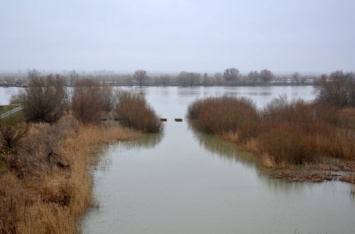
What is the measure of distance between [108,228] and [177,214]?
1571 millimetres

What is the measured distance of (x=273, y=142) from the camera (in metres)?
13.4

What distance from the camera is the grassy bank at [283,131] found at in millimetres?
12930

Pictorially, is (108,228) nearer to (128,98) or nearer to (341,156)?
(341,156)

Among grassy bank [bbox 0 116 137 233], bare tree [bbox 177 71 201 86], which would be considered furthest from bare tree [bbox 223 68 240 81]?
grassy bank [bbox 0 116 137 233]

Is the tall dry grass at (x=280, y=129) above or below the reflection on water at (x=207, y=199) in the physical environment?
above

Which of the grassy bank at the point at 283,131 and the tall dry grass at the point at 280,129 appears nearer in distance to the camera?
the grassy bank at the point at 283,131

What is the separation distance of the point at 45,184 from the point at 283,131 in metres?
8.80

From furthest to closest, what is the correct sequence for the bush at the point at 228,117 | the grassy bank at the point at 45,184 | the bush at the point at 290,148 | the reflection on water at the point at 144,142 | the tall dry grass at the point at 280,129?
1. the bush at the point at 228,117
2. the reflection on water at the point at 144,142
3. the tall dry grass at the point at 280,129
4. the bush at the point at 290,148
5. the grassy bank at the point at 45,184

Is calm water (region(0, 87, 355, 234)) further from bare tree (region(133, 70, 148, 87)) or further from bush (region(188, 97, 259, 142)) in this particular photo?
bare tree (region(133, 70, 148, 87))

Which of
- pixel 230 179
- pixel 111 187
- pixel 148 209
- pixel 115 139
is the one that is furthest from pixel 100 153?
pixel 148 209

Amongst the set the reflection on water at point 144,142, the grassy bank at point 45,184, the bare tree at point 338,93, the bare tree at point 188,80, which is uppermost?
the bare tree at point 188,80

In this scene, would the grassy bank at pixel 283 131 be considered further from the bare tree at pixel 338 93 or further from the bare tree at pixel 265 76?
the bare tree at pixel 265 76

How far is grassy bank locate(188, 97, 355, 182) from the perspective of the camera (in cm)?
1293

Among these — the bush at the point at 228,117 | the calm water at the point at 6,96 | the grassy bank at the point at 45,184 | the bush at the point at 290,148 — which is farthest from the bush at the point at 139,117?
the calm water at the point at 6,96
